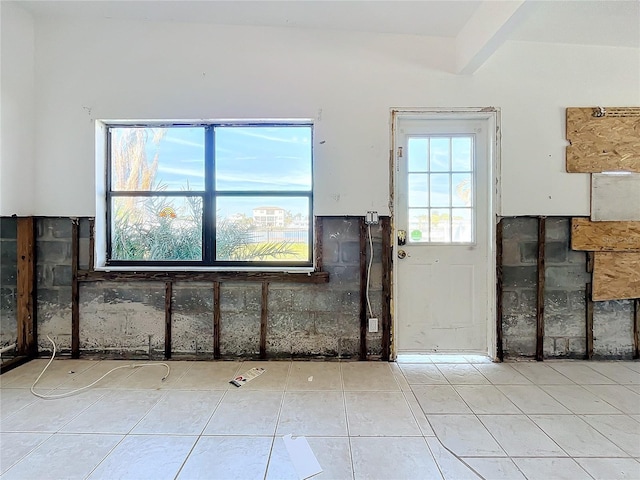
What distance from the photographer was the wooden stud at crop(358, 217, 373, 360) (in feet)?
9.11

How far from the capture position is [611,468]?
155 centimetres

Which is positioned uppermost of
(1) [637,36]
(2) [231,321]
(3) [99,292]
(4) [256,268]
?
(1) [637,36]

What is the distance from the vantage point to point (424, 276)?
113 inches

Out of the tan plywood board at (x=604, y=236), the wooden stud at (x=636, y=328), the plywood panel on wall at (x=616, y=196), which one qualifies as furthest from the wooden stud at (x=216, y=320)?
the wooden stud at (x=636, y=328)

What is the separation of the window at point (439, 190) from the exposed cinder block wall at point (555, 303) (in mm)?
388

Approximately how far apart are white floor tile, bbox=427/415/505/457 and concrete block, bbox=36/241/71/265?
3.21 metres

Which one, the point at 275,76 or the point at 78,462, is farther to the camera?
the point at 275,76

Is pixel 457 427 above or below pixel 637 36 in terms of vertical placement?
below

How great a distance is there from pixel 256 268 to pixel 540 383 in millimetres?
2433

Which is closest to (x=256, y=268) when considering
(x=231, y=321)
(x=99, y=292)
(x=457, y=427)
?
(x=231, y=321)

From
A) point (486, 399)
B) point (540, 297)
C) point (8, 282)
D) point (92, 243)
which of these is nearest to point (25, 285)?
→ point (8, 282)

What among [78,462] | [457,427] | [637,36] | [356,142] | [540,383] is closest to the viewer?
[78,462]

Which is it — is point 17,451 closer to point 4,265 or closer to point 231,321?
point 231,321

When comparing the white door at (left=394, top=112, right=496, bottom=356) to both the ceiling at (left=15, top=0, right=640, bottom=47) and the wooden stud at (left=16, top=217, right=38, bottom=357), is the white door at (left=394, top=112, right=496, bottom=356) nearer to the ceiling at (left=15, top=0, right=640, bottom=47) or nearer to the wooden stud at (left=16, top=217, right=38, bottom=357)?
the ceiling at (left=15, top=0, right=640, bottom=47)
